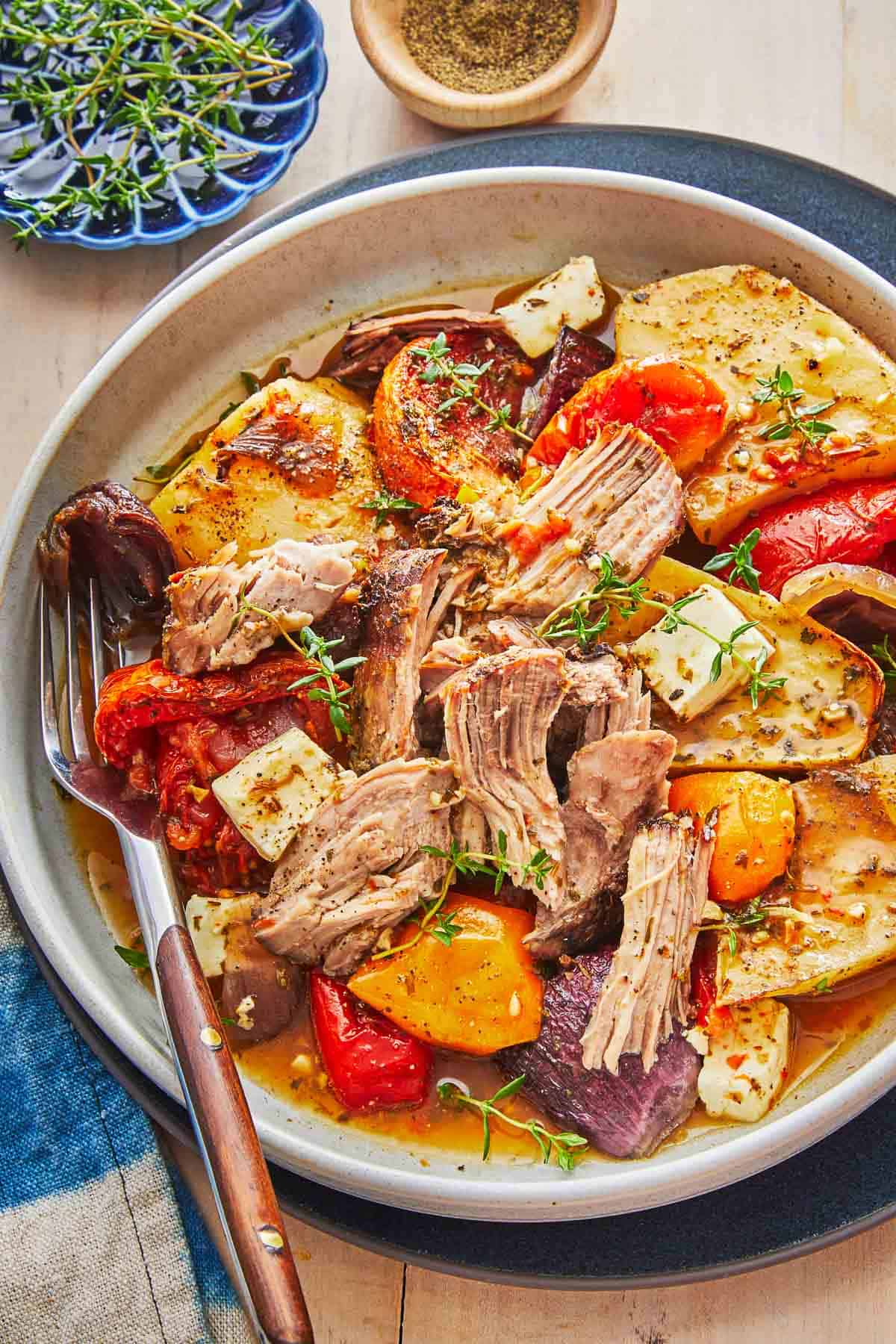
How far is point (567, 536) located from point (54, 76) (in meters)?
2.29

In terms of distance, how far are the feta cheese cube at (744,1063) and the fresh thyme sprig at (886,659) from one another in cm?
87

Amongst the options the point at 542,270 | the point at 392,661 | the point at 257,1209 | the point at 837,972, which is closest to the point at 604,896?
the point at 837,972

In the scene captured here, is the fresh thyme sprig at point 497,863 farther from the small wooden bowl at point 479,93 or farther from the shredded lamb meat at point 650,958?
the small wooden bowl at point 479,93

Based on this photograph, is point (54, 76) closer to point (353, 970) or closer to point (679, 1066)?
point (353, 970)

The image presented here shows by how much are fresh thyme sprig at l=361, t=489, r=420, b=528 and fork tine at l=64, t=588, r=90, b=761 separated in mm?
825

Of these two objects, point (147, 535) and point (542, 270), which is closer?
point (147, 535)

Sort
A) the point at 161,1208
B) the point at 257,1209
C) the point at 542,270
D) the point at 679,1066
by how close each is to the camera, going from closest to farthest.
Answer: the point at 257,1209
the point at 679,1066
the point at 161,1208
the point at 542,270

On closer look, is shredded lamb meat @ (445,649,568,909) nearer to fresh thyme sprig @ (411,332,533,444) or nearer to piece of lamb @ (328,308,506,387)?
fresh thyme sprig @ (411,332,533,444)

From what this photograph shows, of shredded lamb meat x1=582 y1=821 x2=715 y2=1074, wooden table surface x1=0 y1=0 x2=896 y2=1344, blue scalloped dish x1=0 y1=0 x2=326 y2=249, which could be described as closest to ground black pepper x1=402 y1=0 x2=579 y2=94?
wooden table surface x1=0 y1=0 x2=896 y2=1344

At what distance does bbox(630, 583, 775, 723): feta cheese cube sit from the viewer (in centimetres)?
299

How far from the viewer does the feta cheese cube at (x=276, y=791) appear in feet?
9.82

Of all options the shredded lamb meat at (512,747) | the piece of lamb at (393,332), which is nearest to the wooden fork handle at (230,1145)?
the shredded lamb meat at (512,747)

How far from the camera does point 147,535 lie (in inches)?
126

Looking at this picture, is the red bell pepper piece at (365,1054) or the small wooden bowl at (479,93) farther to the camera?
the small wooden bowl at (479,93)
